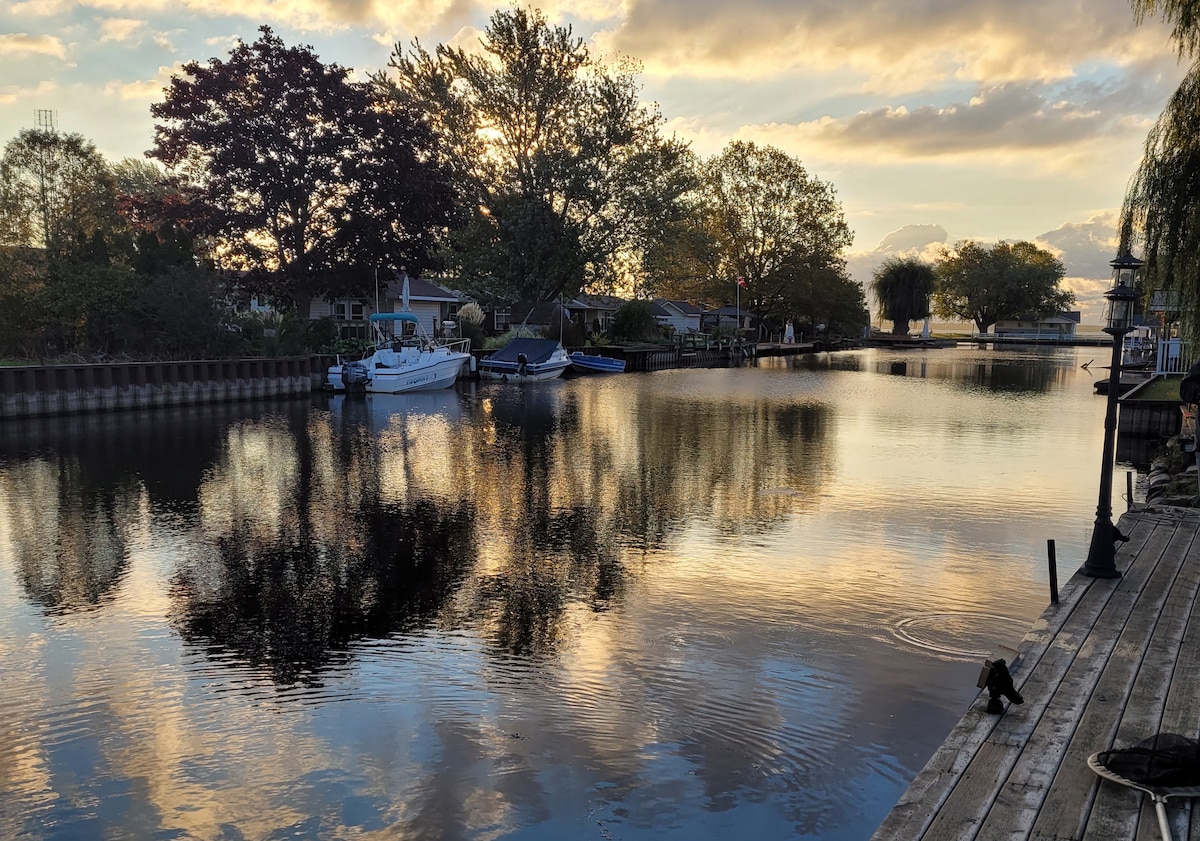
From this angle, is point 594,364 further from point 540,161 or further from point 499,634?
point 499,634

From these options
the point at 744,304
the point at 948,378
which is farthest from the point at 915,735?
the point at 744,304

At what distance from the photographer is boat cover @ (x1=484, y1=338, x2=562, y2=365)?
4938 centimetres

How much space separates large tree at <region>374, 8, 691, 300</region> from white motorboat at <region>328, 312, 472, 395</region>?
567 inches

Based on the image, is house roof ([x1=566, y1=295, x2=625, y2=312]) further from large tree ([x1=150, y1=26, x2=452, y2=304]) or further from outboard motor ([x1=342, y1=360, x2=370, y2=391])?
outboard motor ([x1=342, y1=360, x2=370, y2=391])

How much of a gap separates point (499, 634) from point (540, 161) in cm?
4933

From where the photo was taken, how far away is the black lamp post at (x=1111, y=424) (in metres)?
9.47

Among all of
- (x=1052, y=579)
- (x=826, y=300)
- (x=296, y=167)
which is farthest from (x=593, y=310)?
(x=1052, y=579)

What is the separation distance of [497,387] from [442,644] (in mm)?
35874

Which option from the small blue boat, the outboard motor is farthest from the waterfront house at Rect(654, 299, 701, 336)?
the outboard motor

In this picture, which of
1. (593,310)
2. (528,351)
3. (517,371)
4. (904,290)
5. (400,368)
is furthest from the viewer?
(904,290)

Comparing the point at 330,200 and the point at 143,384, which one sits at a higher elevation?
the point at 330,200

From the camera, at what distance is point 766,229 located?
99.1 metres

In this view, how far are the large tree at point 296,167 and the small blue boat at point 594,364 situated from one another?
46.3 ft

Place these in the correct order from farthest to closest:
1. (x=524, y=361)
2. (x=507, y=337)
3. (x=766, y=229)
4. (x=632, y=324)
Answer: (x=766, y=229), (x=632, y=324), (x=507, y=337), (x=524, y=361)
